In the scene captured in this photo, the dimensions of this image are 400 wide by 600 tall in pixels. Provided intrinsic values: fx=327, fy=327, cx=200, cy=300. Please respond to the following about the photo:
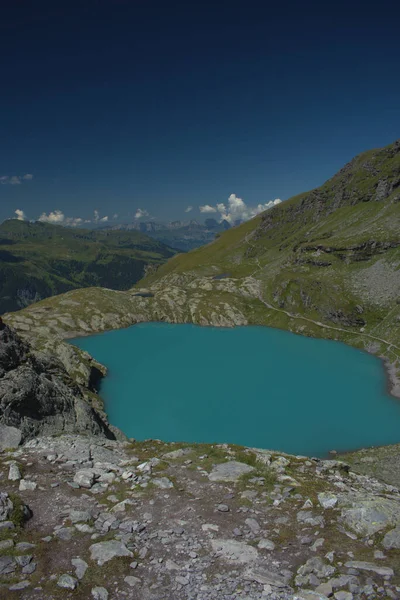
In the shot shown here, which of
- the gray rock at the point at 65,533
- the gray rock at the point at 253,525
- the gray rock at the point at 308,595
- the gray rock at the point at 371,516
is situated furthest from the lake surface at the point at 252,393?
the gray rock at the point at 308,595

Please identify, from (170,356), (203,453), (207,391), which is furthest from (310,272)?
(203,453)

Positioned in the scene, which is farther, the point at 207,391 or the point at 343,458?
the point at 207,391

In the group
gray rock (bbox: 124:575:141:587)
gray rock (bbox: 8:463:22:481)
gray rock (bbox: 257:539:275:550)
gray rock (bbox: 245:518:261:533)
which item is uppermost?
gray rock (bbox: 8:463:22:481)

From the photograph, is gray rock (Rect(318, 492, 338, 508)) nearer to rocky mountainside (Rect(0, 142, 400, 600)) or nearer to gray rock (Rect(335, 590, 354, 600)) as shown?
rocky mountainside (Rect(0, 142, 400, 600))

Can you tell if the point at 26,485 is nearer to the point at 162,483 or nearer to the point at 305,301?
the point at 162,483

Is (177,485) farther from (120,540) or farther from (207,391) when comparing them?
(207,391)

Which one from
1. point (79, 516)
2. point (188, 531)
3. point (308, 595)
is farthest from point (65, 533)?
point (308, 595)

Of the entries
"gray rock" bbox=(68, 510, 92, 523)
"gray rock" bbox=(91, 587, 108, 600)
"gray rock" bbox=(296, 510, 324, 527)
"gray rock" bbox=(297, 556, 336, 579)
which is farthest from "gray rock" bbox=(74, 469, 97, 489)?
"gray rock" bbox=(297, 556, 336, 579)
